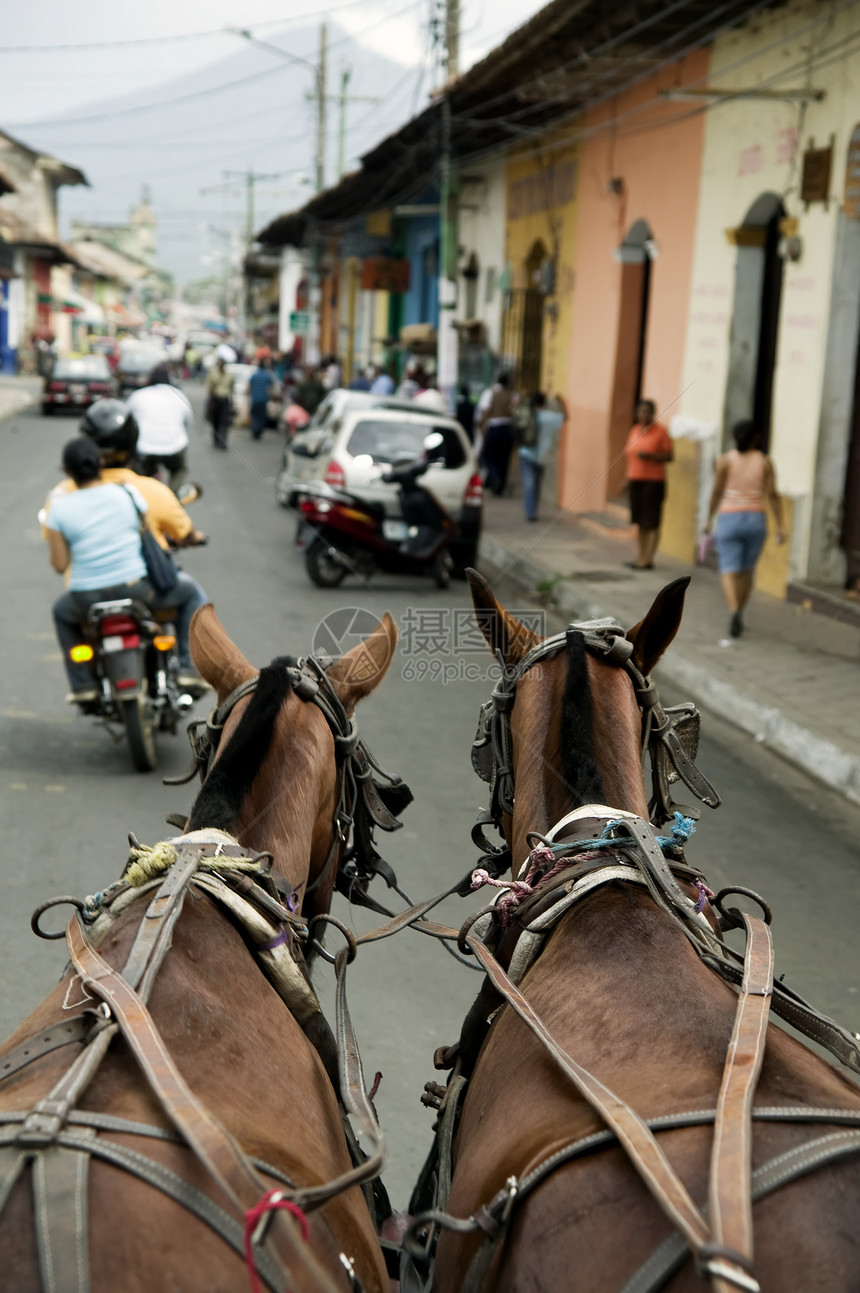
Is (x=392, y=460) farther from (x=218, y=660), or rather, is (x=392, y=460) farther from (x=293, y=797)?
(x=293, y=797)

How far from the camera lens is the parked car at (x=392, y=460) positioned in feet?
42.3

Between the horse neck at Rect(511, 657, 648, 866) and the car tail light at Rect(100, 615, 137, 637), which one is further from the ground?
the horse neck at Rect(511, 657, 648, 866)

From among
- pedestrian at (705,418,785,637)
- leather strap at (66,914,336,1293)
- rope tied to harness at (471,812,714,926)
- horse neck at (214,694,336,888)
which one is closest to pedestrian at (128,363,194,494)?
pedestrian at (705,418,785,637)

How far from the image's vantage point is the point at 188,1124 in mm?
1697

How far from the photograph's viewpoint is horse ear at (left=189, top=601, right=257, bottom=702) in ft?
10.0

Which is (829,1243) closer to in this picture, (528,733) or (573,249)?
(528,733)

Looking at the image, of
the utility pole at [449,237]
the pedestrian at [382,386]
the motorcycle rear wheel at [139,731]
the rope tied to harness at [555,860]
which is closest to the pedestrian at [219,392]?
the pedestrian at [382,386]

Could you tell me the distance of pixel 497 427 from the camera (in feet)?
63.3

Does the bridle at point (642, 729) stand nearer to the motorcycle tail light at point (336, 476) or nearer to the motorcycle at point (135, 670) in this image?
the motorcycle at point (135, 670)

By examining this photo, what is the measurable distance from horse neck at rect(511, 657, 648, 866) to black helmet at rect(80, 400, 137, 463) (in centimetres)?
449

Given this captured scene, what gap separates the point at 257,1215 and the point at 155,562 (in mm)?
5459

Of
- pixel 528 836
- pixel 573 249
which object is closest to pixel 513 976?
pixel 528 836

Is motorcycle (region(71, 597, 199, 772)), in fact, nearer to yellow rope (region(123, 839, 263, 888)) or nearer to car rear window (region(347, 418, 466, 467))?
yellow rope (region(123, 839, 263, 888))

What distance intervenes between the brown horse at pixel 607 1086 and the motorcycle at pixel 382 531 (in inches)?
360
